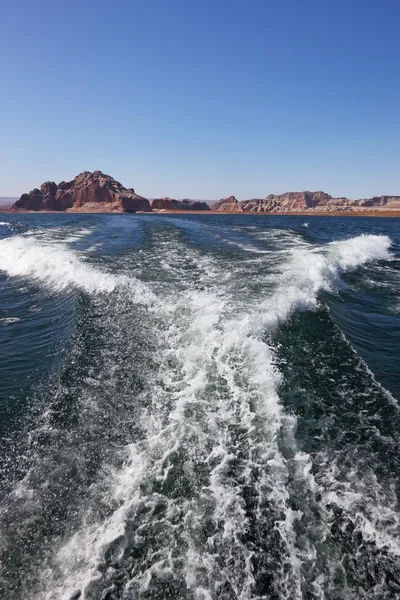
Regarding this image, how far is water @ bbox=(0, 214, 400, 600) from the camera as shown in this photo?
3.62 metres

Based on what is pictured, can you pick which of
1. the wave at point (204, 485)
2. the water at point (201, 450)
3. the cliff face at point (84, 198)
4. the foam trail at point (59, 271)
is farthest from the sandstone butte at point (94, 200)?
the wave at point (204, 485)

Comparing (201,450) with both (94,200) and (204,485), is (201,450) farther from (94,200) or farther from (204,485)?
(94,200)

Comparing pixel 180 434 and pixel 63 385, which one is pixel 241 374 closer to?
pixel 180 434

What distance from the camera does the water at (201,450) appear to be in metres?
3.62

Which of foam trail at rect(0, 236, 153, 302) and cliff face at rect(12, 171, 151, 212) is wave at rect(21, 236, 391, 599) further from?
cliff face at rect(12, 171, 151, 212)

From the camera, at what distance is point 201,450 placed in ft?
17.1

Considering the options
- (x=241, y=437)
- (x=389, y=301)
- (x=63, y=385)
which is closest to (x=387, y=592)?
(x=241, y=437)

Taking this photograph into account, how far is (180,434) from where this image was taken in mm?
5570

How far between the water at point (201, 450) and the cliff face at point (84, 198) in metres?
143

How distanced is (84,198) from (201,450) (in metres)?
169

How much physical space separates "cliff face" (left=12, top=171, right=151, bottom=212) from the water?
143 m

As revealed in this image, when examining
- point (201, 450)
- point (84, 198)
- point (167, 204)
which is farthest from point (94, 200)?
point (201, 450)

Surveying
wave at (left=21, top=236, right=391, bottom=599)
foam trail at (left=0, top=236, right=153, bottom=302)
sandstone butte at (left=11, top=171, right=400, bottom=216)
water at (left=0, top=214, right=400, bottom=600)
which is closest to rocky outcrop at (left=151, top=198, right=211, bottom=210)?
sandstone butte at (left=11, top=171, right=400, bottom=216)

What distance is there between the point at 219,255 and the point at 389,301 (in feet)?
32.9
